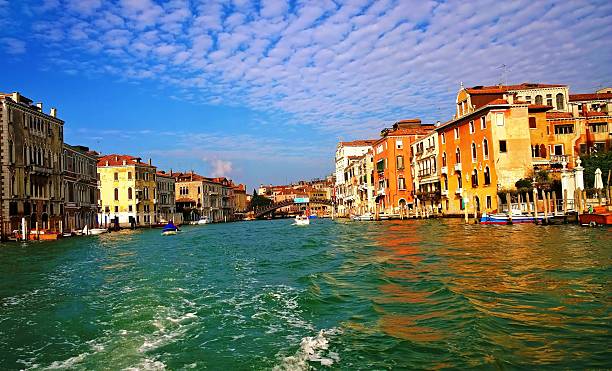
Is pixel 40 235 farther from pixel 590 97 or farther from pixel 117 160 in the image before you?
pixel 590 97

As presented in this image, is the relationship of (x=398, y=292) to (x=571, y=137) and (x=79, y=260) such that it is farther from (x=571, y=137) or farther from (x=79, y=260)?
(x=571, y=137)

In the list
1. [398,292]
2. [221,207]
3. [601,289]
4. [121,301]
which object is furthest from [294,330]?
[221,207]

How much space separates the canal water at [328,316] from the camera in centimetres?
483

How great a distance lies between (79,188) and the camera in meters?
40.6

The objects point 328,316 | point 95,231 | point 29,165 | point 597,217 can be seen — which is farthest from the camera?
point 95,231

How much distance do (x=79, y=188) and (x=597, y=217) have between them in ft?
124

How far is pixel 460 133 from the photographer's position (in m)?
35.0

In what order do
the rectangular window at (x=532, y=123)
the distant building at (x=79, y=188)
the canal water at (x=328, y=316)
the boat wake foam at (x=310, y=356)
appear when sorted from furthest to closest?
the distant building at (x=79, y=188) → the rectangular window at (x=532, y=123) → the canal water at (x=328, y=316) → the boat wake foam at (x=310, y=356)

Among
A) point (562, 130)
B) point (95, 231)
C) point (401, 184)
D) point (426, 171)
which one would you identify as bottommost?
point (95, 231)

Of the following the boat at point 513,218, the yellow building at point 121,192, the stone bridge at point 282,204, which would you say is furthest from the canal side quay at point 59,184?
the boat at point 513,218

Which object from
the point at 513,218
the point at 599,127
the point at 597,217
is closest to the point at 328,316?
the point at 597,217

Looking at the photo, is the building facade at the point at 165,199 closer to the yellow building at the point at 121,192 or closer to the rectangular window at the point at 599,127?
the yellow building at the point at 121,192

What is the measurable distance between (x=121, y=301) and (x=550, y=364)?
6.76m

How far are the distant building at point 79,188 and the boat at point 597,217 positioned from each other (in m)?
34.2
